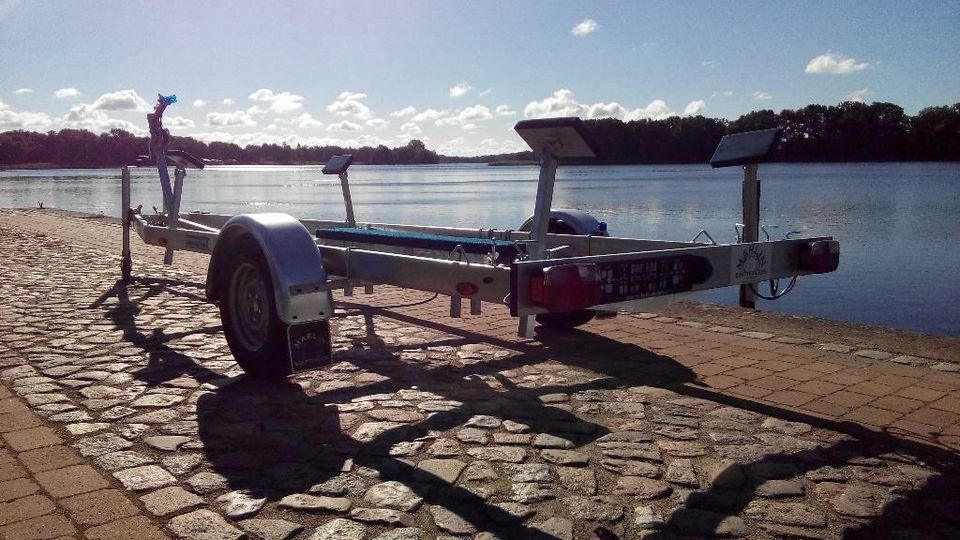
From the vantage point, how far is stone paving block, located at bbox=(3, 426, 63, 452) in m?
3.77

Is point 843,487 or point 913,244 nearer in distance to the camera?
point 843,487

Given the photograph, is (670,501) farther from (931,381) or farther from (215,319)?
(215,319)

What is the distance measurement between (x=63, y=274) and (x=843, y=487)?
9.87 meters

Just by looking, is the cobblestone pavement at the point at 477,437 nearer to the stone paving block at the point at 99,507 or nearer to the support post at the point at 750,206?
the stone paving block at the point at 99,507

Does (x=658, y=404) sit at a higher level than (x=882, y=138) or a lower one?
lower

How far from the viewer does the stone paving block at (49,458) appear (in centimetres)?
351

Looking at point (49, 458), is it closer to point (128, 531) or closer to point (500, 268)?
point (128, 531)

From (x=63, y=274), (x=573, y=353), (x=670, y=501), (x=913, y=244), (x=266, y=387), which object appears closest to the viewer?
(x=670, y=501)

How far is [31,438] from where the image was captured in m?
3.88

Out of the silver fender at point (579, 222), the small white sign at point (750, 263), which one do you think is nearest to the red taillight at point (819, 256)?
the small white sign at point (750, 263)

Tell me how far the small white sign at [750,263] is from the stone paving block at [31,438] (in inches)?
139

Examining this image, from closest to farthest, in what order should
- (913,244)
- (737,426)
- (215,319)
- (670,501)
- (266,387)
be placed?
(670,501)
(737,426)
(266,387)
(215,319)
(913,244)

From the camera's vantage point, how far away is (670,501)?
3.16m

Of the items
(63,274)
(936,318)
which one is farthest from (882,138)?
(63,274)
